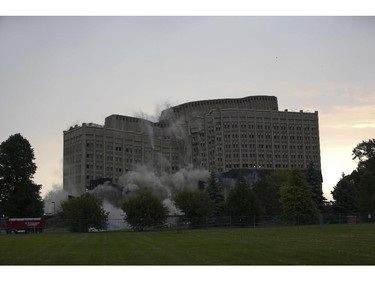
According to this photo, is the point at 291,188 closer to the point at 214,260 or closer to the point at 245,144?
the point at 214,260

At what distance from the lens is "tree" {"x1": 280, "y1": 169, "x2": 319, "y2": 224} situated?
77.6m

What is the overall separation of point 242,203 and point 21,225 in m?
33.5

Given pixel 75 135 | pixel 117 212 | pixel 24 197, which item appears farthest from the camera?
pixel 75 135

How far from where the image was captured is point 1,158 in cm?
7925

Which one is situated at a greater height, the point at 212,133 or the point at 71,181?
the point at 212,133

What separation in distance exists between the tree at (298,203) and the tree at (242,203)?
16.0ft

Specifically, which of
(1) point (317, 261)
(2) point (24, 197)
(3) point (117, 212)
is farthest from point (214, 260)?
(3) point (117, 212)

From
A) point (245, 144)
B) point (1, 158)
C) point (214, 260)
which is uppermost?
point (245, 144)

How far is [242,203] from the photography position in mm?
81812

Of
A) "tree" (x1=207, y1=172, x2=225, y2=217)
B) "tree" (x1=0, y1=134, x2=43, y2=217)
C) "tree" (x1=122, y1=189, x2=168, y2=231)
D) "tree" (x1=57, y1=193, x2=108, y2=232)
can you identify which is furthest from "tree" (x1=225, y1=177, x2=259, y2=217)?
"tree" (x1=0, y1=134, x2=43, y2=217)

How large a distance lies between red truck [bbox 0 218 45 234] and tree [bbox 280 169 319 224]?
1419 inches

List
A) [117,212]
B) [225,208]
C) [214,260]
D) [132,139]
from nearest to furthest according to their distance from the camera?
[214,260]
[225,208]
[117,212]
[132,139]

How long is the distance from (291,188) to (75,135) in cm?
11655

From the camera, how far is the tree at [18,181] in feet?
250
